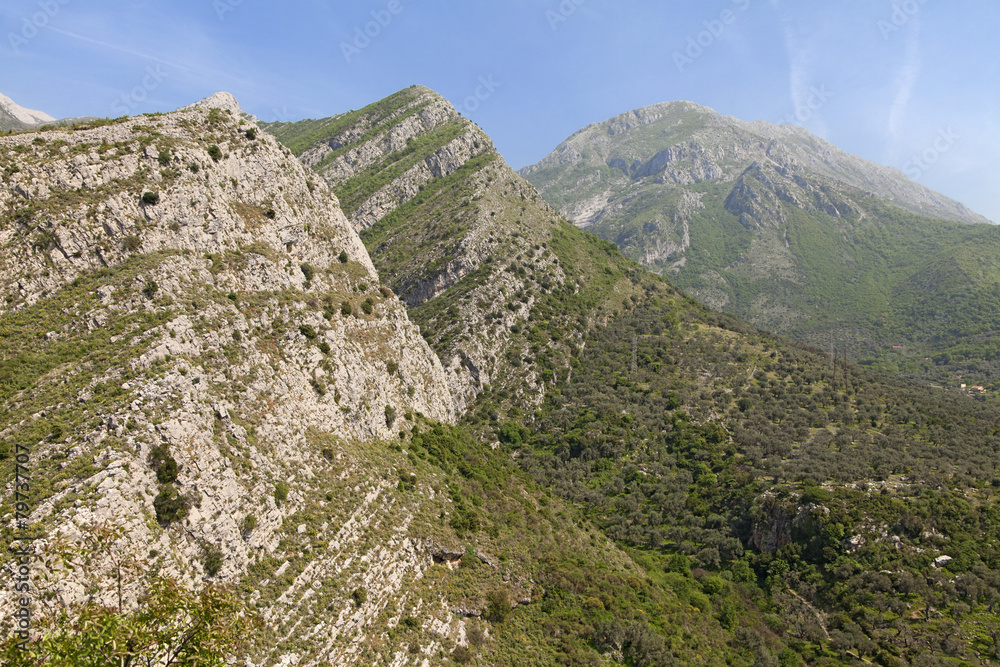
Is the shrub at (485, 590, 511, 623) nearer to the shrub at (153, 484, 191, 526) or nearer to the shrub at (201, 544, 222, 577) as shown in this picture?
the shrub at (201, 544, 222, 577)

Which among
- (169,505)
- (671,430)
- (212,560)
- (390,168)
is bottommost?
(212,560)

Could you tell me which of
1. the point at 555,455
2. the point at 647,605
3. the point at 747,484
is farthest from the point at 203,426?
the point at 747,484

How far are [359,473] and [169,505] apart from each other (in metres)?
16.4

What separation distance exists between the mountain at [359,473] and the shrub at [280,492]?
19cm

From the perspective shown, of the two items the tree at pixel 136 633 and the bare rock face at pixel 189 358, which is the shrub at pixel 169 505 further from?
the tree at pixel 136 633

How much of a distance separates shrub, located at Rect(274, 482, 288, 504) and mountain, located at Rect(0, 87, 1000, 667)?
0.64 ft

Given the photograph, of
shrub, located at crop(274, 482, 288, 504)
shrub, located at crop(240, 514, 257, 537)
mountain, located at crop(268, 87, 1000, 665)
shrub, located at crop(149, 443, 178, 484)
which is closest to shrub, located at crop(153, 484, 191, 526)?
shrub, located at crop(149, 443, 178, 484)

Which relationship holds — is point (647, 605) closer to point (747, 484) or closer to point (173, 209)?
point (747, 484)

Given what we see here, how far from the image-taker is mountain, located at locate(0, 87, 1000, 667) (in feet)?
90.3

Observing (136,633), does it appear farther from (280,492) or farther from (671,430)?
(671,430)

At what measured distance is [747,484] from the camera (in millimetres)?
71875

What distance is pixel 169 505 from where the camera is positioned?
28281 mm

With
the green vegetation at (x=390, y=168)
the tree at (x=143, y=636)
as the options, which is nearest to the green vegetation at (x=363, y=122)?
the green vegetation at (x=390, y=168)

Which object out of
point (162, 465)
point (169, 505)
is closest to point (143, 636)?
point (169, 505)
